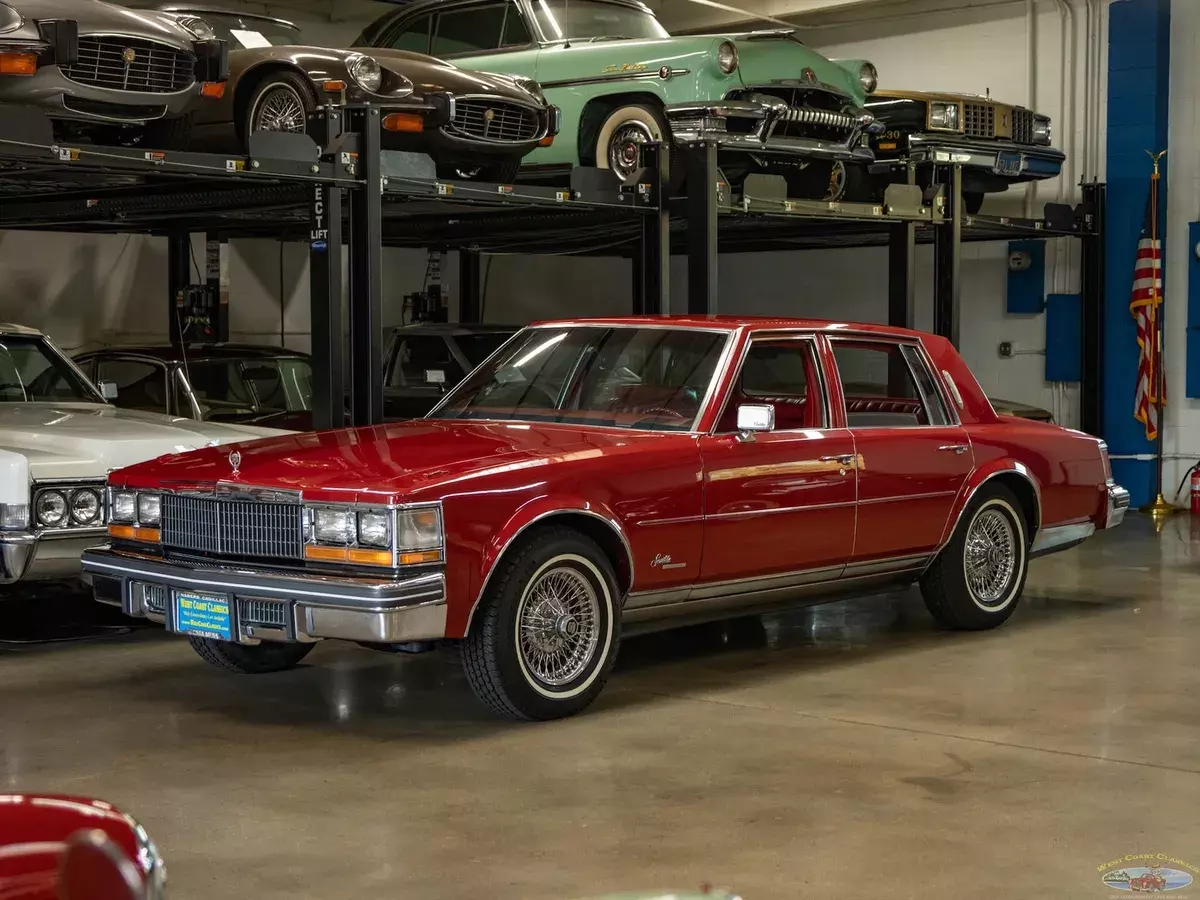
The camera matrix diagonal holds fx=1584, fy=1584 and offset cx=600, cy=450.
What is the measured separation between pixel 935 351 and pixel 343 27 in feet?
37.5

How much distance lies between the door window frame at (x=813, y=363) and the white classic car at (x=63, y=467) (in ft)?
7.92

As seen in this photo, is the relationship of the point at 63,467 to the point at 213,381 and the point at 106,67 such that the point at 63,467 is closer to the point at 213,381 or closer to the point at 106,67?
the point at 106,67

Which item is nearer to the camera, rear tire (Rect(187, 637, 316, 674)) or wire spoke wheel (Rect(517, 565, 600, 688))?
wire spoke wheel (Rect(517, 565, 600, 688))

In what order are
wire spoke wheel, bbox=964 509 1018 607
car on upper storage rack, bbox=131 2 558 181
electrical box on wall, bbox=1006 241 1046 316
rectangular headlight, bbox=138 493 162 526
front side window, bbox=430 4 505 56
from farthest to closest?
electrical box on wall, bbox=1006 241 1046 316
front side window, bbox=430 4 505 56
car on upper storage rack, bbox=131 2 558 181
wire spoke wheel, bbox=964 509 1018 607
rectangular headlight, bbox=138 493 162 526

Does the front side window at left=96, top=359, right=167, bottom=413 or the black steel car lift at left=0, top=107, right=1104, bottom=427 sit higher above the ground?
the black steel car lift at left=0, top=107, right=1104, bottom=427

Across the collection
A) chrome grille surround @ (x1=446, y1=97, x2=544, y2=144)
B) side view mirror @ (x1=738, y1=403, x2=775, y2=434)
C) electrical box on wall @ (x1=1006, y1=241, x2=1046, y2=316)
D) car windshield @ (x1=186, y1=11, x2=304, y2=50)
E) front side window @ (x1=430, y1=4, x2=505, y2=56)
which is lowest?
side view mirror @ (x1=738, y1=403, x2=775, y2=434)

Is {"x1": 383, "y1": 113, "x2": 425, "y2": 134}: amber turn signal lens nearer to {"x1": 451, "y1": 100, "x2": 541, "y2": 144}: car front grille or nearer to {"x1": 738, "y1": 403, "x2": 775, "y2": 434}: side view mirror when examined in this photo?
{"x1": 451, "y1": 100, "x2": 541, "y2": 144}: car front grille

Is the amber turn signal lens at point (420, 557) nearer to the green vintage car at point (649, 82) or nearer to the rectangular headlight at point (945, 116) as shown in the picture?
the green vintage car at point (649, 82)

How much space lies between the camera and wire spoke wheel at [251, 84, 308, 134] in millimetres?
9188

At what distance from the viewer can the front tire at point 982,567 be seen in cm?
738

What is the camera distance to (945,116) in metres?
12.4

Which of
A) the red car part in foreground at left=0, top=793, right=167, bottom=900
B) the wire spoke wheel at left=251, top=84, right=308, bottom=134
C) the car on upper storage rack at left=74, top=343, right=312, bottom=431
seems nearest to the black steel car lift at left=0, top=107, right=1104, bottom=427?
A: the wire spoke wheel at left=251, top=84, right=308, bottom=134

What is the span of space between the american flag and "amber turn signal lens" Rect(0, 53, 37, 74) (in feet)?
33.5

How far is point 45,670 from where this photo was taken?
6750 millimetres
